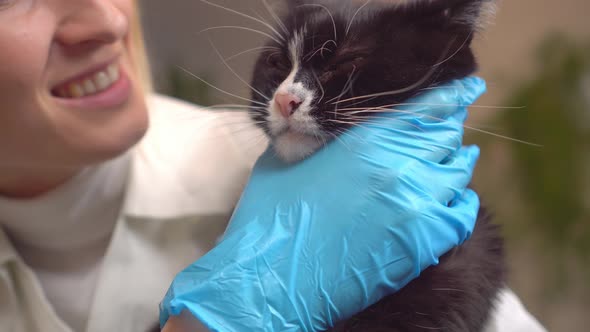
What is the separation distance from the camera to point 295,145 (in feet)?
2.61

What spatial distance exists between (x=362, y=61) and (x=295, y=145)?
0.54 ft

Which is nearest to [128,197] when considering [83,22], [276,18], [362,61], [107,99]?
[107,99]

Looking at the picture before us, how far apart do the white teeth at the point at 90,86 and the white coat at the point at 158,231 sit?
0.24m

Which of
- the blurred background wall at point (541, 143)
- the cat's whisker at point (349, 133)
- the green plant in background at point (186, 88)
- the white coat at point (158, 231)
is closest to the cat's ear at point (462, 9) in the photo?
the cat's whisker at point (349, 133)

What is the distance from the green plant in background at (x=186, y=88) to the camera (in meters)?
2.11

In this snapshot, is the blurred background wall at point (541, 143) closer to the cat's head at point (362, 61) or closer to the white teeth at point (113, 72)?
the white teeth at point (113, 72)

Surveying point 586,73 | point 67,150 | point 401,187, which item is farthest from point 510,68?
point 67,150

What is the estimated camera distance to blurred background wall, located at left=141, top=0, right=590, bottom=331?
1.48 m

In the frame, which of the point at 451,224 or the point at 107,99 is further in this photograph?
the point at 107,99

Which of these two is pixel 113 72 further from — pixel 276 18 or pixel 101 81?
pixel 276 18

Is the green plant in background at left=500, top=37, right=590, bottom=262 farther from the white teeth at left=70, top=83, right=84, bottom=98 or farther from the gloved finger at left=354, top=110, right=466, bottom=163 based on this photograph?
Answer: the white teeth at left=70, top=83, right=84, bottom=98

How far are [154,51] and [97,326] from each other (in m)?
1.55

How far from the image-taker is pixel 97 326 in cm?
101

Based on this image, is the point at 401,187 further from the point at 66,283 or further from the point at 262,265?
the point at 66,283
